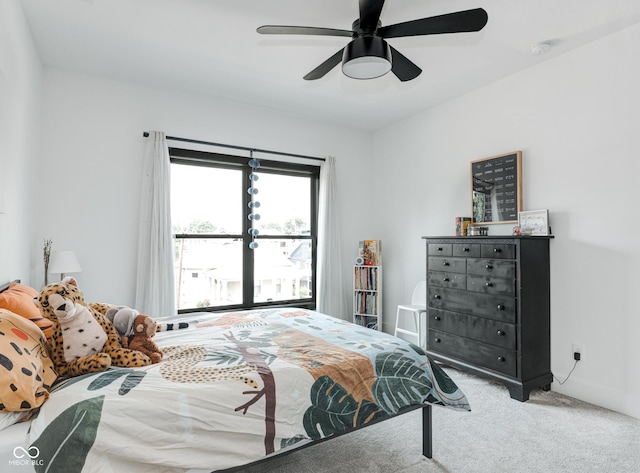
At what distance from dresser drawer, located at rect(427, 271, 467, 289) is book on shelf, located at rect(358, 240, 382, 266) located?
97cm

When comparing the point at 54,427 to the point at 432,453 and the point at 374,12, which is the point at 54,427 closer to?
the point at 432,453

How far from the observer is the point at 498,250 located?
2.98m

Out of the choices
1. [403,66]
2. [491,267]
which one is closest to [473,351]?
[491,267]

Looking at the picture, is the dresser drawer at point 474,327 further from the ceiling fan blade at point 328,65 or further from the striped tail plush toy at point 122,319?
the striped tail plush toy at point 122,319

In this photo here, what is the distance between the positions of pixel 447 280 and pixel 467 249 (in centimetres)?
36

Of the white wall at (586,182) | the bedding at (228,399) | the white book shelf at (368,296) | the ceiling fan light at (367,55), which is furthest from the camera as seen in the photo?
the white book shelf at (368,296)

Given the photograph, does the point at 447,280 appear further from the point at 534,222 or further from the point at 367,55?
the point at 367,55

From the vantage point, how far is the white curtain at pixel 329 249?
450 centimetres

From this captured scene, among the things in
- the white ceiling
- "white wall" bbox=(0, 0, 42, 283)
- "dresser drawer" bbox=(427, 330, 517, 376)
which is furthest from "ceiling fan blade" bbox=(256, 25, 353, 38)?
"dresser drawer" bbox=(427, 330, 517, 376)

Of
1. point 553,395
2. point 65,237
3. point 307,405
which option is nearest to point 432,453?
point 307,405

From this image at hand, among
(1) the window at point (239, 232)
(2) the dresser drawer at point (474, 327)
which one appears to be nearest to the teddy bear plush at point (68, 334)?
(1) the window at point (239, 232)

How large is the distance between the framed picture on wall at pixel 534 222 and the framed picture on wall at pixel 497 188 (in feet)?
0.28

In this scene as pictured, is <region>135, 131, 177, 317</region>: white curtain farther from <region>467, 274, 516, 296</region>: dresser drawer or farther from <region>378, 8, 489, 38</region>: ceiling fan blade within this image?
<region>467, 274, 516, 296</region>: dresser drawer

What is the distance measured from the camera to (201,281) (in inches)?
157
